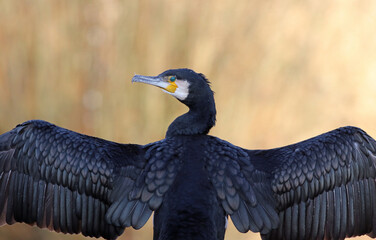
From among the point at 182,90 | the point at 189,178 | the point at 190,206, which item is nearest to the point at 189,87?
the point at 182,90

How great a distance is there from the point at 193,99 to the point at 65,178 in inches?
26.4

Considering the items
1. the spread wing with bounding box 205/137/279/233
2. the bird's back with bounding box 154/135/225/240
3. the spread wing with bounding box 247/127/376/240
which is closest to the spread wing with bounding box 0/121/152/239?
the bird's back with bounding box 154/135/225/240

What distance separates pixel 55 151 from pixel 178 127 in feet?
1.83

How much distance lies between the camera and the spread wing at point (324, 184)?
2613 mm

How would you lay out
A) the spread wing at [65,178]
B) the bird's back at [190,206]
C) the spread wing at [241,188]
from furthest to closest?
the spread wing at [65,178], the spread wing at [241,188], the bird's back at [190,206]

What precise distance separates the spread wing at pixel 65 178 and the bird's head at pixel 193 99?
222 mm

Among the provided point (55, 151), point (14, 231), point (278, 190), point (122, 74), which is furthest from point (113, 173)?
point (14, 231)

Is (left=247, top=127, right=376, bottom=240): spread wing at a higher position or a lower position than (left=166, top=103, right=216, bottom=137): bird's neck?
lower

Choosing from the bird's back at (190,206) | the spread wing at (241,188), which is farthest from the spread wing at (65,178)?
the spread wing at (241,188)

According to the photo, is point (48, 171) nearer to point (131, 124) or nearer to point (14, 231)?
point (131, 124)

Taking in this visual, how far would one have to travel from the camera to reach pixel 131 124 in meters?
5.54

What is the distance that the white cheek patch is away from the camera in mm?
2668

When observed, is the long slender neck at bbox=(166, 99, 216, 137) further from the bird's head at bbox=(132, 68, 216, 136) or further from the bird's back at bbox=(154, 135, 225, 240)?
the bird's back at bbox=(154, 135, 225, 240)

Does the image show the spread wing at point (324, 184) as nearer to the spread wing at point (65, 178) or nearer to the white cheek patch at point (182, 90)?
→ the white cheek patch at point (182, 90)
